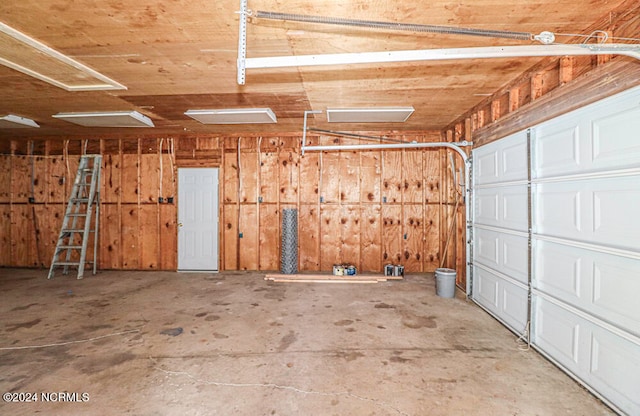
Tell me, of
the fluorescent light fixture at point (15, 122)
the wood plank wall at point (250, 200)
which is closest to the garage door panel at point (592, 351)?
the wood plank wall at point (250, 200)

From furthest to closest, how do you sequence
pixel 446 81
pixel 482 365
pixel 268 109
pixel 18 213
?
pixel 18 213 → pixel 268 109 → pixel 446 81 → pixel 482 365

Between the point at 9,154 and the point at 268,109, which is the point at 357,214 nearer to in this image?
the point at 268,109

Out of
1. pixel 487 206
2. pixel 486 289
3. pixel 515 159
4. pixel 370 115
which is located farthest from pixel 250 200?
pixel 515 159

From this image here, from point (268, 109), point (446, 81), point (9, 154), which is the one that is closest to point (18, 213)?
A: point (9, 154)

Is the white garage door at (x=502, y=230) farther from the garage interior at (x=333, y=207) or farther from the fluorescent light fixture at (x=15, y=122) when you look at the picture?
the fluorescent light fixture at (x=15, y=122)

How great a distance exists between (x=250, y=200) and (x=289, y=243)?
4.23ft

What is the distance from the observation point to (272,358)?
8.94ft

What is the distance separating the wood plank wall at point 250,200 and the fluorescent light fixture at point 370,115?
108 centimetres

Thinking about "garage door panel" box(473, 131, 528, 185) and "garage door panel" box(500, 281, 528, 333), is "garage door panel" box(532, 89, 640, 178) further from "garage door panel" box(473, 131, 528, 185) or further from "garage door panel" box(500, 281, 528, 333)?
"garage door panel" box(500, 281, 528, 333)

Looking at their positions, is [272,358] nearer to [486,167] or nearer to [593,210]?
[593,210]

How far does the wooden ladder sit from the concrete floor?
56.9 inches

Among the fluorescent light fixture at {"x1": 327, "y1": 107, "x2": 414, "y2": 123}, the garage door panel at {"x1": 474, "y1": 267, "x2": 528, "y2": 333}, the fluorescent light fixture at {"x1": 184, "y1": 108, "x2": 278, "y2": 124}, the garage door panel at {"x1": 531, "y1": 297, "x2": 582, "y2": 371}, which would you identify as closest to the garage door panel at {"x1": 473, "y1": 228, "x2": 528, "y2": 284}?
the garage door panel at {"x1": 474, "y1": 267, "x2": 528, "y2": 333}

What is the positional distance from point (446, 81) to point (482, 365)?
9.79 ft

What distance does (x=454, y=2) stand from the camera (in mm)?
2051
